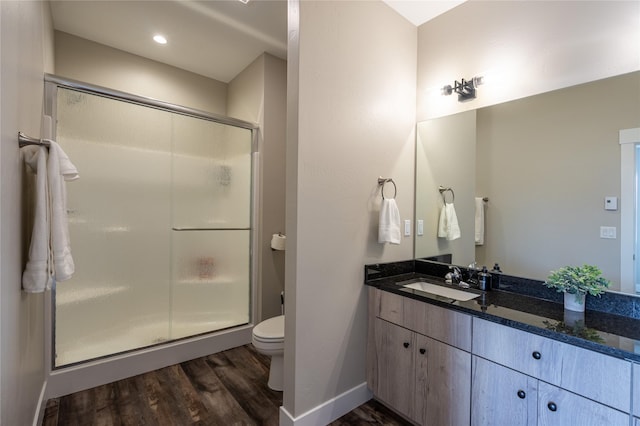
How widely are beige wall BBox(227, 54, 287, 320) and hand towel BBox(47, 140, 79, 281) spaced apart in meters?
1.75

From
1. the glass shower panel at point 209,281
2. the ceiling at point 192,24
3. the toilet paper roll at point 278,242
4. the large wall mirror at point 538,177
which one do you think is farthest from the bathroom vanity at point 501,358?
the ceiling at point 192,24

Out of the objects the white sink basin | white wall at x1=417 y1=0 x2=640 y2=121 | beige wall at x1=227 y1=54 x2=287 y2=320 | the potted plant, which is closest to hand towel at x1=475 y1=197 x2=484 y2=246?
the white sink basin

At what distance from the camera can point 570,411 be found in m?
1.14

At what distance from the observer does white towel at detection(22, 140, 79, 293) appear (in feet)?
3.97

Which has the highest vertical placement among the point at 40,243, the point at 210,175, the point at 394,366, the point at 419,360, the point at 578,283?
the point at 210,175

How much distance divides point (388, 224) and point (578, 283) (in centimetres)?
98

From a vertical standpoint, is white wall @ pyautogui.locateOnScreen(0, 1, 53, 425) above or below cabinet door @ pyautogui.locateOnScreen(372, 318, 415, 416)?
above

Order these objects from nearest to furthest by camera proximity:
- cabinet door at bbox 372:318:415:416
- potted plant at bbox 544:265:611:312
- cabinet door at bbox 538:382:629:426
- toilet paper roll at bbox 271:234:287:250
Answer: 1. cabinet door at bbox 538:382:629:426
2. potted plant at bbox 544:265:611:312
3. cabinet door at bbox 372:318:415:416
4. toilet paper roll at bbox 271:234:287:250

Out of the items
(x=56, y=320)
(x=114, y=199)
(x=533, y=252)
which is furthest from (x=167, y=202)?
(x=533, y=252)

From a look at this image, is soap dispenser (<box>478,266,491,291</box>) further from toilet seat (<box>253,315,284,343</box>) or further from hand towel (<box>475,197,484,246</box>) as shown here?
toilet seat (<box>253,315,284,343</box>)

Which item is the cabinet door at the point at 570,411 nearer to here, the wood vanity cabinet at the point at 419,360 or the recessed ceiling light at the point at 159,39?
the wood vanity cabinet at the point at 419,360

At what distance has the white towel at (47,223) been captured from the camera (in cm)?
121

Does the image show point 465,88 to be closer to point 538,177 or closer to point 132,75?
point 538,177

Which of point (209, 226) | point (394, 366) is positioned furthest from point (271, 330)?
point (209, 226)
